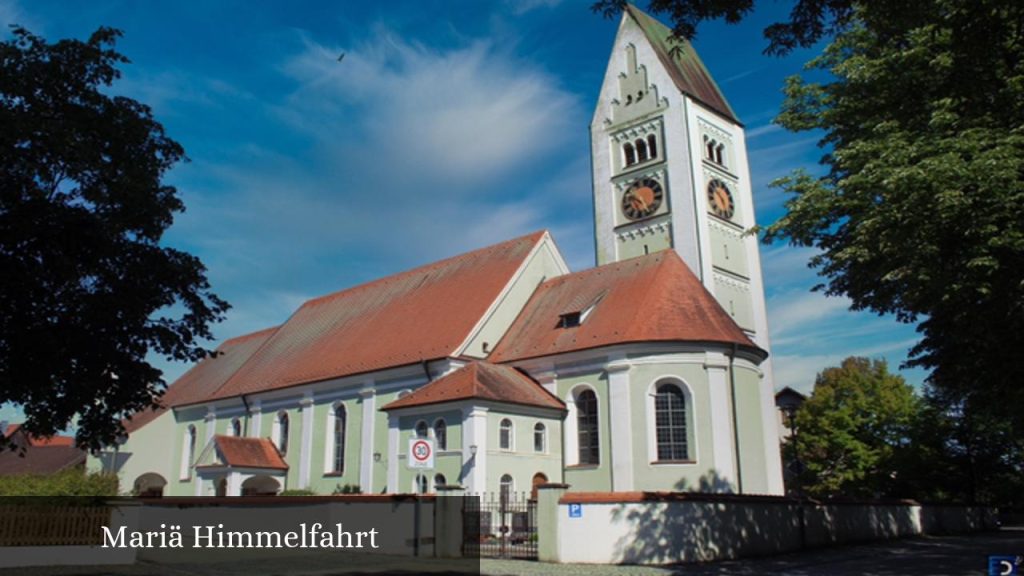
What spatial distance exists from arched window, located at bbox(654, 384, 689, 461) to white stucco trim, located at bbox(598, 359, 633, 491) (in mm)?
905

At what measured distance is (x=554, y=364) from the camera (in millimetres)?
27656

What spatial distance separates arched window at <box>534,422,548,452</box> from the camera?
26469 mm

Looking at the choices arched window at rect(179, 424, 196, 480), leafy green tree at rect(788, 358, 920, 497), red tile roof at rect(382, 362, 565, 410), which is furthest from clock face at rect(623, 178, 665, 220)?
arched window at rect(179, 424, 196, 480)

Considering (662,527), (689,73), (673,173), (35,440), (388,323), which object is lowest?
(662,527)

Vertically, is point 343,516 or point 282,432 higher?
point 282,432

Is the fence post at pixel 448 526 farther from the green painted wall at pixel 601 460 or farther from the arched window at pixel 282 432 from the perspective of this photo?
the arched window at pixel 282 432

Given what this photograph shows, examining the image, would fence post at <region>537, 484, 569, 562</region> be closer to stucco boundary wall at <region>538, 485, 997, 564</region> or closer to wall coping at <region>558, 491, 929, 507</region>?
stucco boundary wall at <region>538, 485, 997, 564</region>

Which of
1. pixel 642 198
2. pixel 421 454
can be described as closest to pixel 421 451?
pixel 421 454

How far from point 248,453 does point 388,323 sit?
821 centimetres

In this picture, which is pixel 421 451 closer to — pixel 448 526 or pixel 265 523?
pixel 448 526

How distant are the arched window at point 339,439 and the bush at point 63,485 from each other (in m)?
9.47

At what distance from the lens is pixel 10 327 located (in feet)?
45.7

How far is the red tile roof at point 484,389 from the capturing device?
25095 millimetres

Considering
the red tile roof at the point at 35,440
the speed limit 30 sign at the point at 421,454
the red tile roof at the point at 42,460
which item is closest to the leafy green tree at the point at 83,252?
the red tile roof at the point at 35,440
